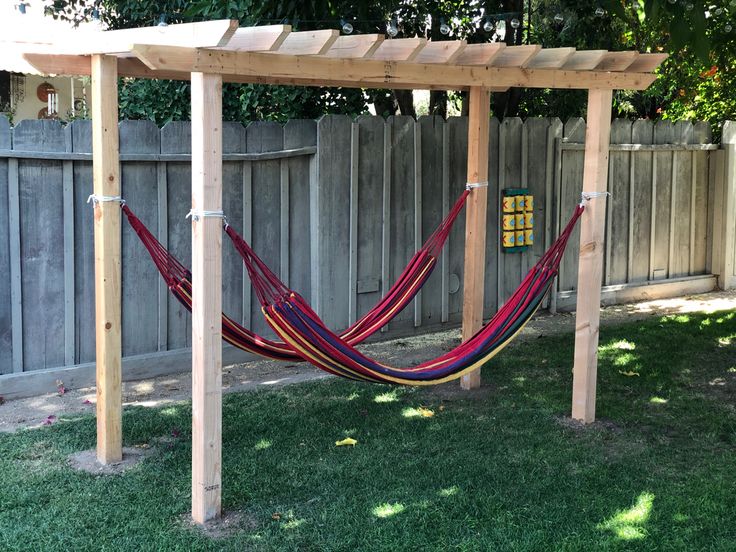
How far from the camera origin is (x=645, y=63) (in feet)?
15.8

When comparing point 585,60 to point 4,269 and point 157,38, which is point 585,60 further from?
point 4,269

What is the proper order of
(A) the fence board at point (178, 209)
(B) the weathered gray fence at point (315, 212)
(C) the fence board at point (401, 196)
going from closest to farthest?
(B) the weathered gray fence at point (315, 212)
(A) the fence board at point (178, 209)
(C) the fence board at point (401, 196)

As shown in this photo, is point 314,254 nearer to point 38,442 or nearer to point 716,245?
point 38,442

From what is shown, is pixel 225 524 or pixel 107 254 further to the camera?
pixel 107 254

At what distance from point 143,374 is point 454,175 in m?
3.06

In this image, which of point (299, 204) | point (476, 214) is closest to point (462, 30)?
point (299, 204)

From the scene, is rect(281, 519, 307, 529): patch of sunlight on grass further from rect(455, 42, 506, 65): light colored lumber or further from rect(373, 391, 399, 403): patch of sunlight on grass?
rect(455, 42, 506, 65): light colored lumber

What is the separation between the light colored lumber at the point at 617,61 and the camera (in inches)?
183

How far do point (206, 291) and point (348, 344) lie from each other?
0.95 meters

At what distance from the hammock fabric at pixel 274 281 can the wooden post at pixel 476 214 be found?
16 cm

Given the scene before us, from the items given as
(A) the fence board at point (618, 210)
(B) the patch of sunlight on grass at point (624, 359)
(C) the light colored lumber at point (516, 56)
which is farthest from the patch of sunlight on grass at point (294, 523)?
(A) the fence board at point (618, 210)

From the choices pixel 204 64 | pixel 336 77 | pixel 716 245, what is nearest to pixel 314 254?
pixel 336 77

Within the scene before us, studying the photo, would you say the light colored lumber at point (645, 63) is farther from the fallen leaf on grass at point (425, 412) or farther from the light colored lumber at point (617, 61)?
the fallen leaf on grass at point (425, 412)

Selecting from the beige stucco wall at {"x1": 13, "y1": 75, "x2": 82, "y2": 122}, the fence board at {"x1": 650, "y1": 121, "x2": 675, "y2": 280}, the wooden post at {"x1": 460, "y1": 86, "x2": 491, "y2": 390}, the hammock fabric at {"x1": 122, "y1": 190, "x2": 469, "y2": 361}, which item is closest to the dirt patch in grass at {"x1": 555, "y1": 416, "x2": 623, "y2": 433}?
the wooden post at {"x1": 460, "y1": 86, "x2": 491, "y2": 390}
